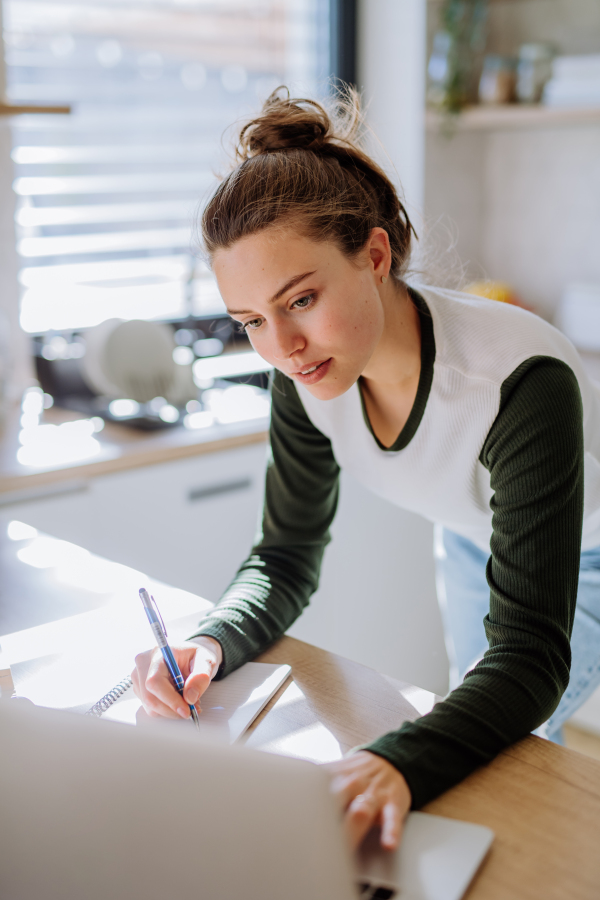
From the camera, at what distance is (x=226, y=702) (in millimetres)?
875

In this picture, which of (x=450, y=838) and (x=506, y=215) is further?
(x=506, y=215)

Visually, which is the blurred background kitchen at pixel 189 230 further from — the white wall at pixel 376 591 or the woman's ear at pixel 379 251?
the woman's ear at pixel 379 251

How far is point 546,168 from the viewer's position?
9.09ft

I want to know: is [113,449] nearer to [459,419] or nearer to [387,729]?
[459,419]

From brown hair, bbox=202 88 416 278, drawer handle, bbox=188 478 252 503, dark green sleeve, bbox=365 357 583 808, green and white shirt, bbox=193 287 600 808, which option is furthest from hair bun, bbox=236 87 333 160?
drawer handle, bbox=188 478 252 503

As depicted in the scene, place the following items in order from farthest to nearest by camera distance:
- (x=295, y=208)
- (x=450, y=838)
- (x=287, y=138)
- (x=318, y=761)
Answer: (x=287, y=138)
(x=295, y=208)
(x=318, y=761)
(x=450, y=838)

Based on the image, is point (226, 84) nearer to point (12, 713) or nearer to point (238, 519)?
point (238, 519)

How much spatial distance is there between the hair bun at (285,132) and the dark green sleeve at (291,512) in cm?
32

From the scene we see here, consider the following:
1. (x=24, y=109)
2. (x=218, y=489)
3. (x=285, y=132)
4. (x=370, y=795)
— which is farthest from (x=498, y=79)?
(x=370, y=795)

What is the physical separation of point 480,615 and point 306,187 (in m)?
0.79

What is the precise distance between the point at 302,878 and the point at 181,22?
2.58 metres

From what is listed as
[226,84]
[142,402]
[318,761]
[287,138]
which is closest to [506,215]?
[226,84]

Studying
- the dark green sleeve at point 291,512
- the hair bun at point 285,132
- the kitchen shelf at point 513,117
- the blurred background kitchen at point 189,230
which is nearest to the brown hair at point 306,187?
the hair bun at point 285,132

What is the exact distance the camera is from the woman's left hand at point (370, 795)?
64 centimetres
